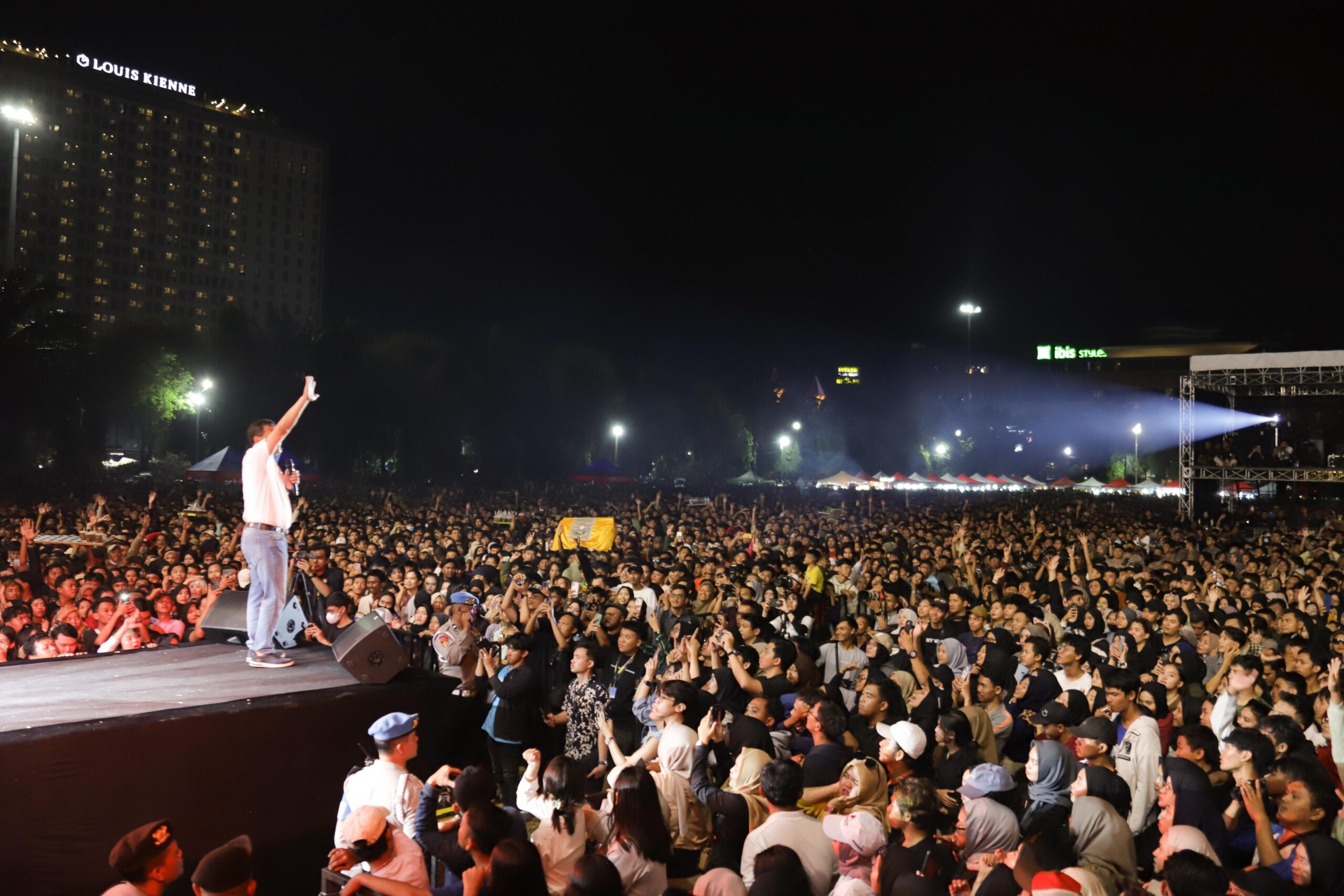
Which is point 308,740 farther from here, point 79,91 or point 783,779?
point 79,91

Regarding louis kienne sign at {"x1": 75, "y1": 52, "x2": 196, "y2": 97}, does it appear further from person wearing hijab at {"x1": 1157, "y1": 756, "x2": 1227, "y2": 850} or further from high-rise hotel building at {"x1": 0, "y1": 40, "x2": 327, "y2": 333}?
person wearing hijab at {"x1": 1157, "y1": 756, "x2": 1227, "y2": 850}

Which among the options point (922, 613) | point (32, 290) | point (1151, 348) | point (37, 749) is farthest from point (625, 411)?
point (1151, 348)

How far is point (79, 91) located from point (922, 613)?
112 m

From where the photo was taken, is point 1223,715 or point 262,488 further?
point 262,488

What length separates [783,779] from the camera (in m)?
4.01

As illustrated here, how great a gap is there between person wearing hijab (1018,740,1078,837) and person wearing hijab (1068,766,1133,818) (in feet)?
0.18

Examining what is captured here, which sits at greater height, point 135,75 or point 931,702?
point 135,75

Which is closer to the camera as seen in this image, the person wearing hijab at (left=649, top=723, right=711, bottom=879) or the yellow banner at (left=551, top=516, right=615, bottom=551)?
the person wearing hijab at (left=649, top=723, right=711, bottom=879)

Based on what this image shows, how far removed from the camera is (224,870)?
331cm

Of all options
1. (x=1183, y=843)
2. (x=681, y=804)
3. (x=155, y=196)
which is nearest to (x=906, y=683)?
(x=681, y=804)

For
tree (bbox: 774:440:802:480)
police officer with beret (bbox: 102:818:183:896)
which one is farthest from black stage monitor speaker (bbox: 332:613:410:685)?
tree (bbox: 774:440:802:480)

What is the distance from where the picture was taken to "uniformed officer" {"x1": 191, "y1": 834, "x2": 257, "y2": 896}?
3295 mm

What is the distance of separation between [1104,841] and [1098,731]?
63 cm

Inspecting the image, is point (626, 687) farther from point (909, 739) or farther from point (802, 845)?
point (802, 845)
